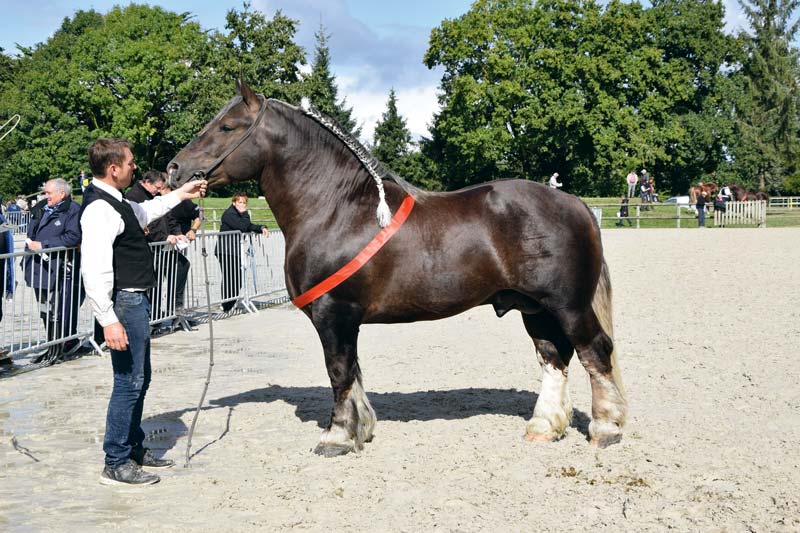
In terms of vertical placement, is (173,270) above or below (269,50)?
below

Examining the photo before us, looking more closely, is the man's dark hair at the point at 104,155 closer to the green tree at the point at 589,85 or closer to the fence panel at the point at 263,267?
the fence panel at the point at 263,267

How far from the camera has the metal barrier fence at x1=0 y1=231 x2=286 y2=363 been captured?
29.7ft

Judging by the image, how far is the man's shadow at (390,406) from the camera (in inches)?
252

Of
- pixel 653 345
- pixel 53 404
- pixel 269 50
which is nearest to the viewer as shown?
pixel 53 404

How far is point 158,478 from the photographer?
202 inches

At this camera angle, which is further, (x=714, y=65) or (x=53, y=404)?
(x=714, y=65)

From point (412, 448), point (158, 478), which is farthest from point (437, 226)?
point (158, 478)

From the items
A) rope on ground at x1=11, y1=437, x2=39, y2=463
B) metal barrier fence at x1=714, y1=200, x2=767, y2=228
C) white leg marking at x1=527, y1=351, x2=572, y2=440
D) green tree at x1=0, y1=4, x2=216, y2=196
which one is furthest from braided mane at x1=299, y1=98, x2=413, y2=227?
green tree at x1=0, y1=4, x2=216, y2=196

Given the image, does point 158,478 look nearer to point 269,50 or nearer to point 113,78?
point 269,50

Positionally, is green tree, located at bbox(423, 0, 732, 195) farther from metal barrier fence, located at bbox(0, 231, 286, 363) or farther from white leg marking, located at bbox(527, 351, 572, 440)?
white leg marking, located at bbox(527, 351, 572, 440)

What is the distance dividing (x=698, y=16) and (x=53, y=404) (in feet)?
171

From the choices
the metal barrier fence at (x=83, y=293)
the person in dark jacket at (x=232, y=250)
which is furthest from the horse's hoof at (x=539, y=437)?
the person in dark jacket at (x=232, y=250)

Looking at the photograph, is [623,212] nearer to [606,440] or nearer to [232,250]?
[232,250]

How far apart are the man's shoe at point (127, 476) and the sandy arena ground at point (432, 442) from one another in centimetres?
6
